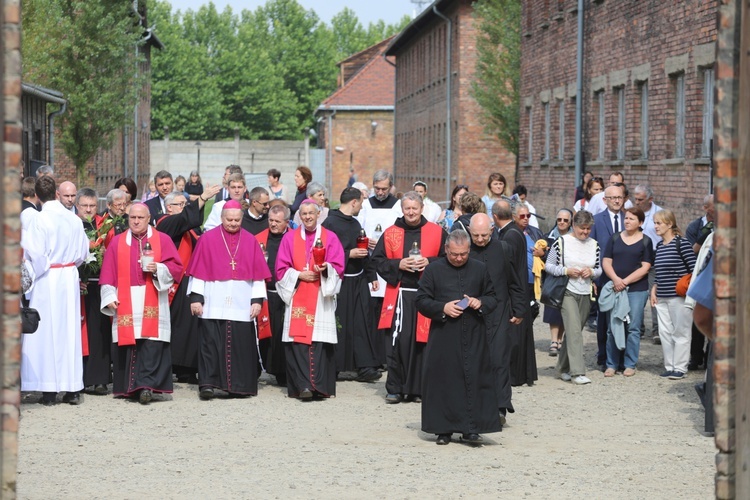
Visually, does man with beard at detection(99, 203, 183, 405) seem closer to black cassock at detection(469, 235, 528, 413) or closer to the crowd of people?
the crowd of people

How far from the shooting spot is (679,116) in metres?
24.3

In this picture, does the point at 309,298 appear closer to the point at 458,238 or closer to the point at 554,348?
the point at 458,238

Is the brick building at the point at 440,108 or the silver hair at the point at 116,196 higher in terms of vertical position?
the brick building at the point at 440,108

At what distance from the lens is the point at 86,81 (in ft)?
121

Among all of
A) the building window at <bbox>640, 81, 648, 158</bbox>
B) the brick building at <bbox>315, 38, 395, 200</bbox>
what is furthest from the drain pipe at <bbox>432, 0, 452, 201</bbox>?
the brick building at <bbox>315, 38, 395, 200</bbox>

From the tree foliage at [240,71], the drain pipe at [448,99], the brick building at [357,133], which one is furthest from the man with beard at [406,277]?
the tree foliage at [240,71]

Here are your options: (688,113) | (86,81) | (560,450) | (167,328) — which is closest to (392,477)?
(560,450)

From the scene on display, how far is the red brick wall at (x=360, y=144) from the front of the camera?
78.5m

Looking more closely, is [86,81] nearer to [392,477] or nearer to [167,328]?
[167,328]

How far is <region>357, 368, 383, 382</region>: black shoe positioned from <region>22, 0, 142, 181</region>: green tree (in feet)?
73.2

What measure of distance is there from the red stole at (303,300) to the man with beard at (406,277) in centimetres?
67

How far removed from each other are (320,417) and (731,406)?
23.1 feet

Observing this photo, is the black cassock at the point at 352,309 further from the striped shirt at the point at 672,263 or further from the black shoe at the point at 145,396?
the striped shirt at the point at 672,263

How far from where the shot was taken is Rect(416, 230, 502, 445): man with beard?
10.7m
